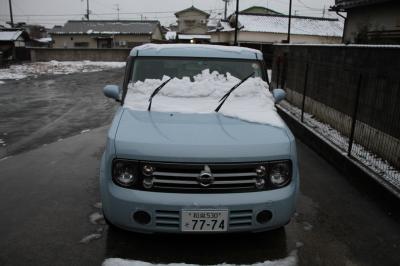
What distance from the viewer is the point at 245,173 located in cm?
310

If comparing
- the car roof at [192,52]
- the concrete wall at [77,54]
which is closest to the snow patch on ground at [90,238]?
the car roof at [192,52]

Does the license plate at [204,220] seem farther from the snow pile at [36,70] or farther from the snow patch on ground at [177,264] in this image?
the snow pile at [36,70]

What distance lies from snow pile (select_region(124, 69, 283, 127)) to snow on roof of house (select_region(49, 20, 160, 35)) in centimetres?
5163

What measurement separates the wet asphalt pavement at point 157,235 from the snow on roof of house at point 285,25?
109 feet

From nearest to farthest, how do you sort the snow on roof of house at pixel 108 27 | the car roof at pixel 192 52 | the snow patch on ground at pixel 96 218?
the snow patch on ground at pixel 96 218
the car roof at pixel 192 52
the snow on roof of house at pixel 108 27

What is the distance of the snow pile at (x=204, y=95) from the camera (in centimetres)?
394

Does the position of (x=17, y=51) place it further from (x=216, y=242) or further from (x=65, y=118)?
(x=216, y=242)

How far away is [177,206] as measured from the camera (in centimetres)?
298

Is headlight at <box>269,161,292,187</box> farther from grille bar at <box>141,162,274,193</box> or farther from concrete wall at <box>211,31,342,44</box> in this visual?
concrete wall at <box>211,31,342,44</box>

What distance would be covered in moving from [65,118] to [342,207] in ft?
25.6

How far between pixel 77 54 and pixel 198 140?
128ft

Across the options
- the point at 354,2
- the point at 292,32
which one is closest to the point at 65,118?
the point at 354,2

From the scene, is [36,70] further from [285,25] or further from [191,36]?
[191,36]

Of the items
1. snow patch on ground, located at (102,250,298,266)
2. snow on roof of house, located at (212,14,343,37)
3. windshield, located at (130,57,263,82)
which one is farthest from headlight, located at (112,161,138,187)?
snow on roof of house, located at (212,14,343,37)
